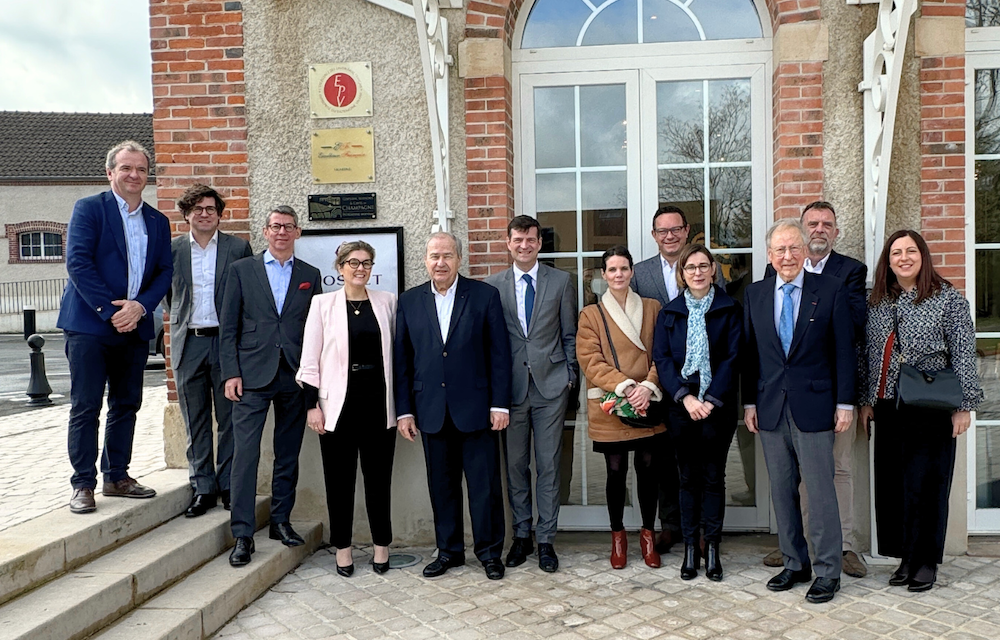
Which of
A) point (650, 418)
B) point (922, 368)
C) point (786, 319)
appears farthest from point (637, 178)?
point (922, 368)

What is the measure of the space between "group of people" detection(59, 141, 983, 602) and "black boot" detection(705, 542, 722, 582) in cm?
2

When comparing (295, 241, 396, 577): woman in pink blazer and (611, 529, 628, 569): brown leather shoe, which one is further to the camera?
(611, 529, 628, 569): brown leather shoe

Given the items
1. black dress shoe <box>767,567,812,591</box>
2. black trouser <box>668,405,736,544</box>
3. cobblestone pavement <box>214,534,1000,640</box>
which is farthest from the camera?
black trouser <box>668,405,736,544</box>

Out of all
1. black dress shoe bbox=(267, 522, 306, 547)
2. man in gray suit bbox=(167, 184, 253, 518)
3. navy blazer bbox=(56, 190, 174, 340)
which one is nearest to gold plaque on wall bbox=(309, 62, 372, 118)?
man in gray suit bbox=(167, 184, 253, 518)

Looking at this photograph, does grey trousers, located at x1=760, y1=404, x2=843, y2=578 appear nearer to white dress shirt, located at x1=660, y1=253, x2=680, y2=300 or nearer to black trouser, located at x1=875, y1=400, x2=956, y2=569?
black trouser, located at x1=875, y1=400, x2=956, y2=569

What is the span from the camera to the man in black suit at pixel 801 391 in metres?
4.15

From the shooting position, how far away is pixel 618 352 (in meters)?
4.61

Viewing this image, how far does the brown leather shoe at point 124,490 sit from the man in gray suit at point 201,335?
311mm

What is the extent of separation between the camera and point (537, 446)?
483 centimetres

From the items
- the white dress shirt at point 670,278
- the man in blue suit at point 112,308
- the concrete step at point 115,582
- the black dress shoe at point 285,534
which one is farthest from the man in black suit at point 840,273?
the man in blue suit at point 112,308

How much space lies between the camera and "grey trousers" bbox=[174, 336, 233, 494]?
481 cm

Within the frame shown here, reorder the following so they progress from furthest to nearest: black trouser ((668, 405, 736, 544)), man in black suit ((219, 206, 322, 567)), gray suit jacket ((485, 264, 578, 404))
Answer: gray suit jacket ((485, 264, 578, 404)) → man in black suit ((219, 206, 322, 567)) → black trouser ((668, 405, 736, 544))

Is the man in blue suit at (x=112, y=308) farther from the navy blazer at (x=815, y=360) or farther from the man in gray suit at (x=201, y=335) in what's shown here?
the navy blazer at (x=815, y=360)

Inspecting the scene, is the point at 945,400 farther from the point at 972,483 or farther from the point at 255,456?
the point at 255,456
